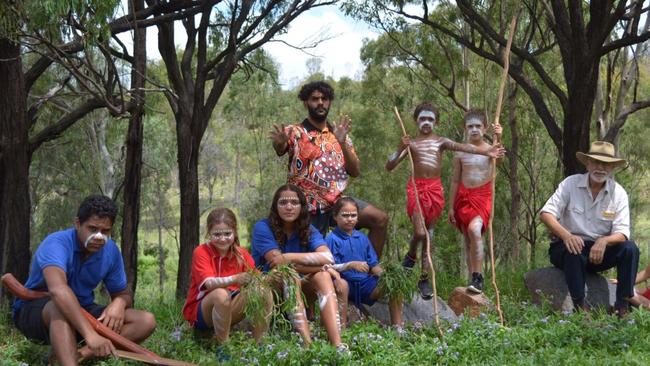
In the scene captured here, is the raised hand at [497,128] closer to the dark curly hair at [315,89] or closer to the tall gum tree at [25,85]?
the dark curly hair at [315,89]

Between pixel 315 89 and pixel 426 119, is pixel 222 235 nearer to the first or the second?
pixel 315 89

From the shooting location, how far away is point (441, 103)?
18500 mm

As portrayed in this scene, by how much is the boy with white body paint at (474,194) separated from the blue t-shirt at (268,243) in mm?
1583

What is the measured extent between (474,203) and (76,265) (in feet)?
11.0

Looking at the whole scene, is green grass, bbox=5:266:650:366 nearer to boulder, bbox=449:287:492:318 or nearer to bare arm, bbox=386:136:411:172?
boulder, bbox=449:287:492:318

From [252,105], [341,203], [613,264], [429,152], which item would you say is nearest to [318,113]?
[341,203]

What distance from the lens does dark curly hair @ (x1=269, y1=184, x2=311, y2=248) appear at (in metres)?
5.33

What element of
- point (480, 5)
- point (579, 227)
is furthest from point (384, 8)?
point (579, 227)

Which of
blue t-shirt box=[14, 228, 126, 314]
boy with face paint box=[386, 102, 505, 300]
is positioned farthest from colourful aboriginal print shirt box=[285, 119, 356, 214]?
blue t-shirt box=[14, 228, 126, 314]

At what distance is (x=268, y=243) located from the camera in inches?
207

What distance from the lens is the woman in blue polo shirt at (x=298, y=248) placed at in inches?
195

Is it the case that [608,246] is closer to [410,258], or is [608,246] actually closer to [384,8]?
[410,258]

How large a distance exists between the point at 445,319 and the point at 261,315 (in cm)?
175

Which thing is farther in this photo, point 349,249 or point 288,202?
point 349,249
